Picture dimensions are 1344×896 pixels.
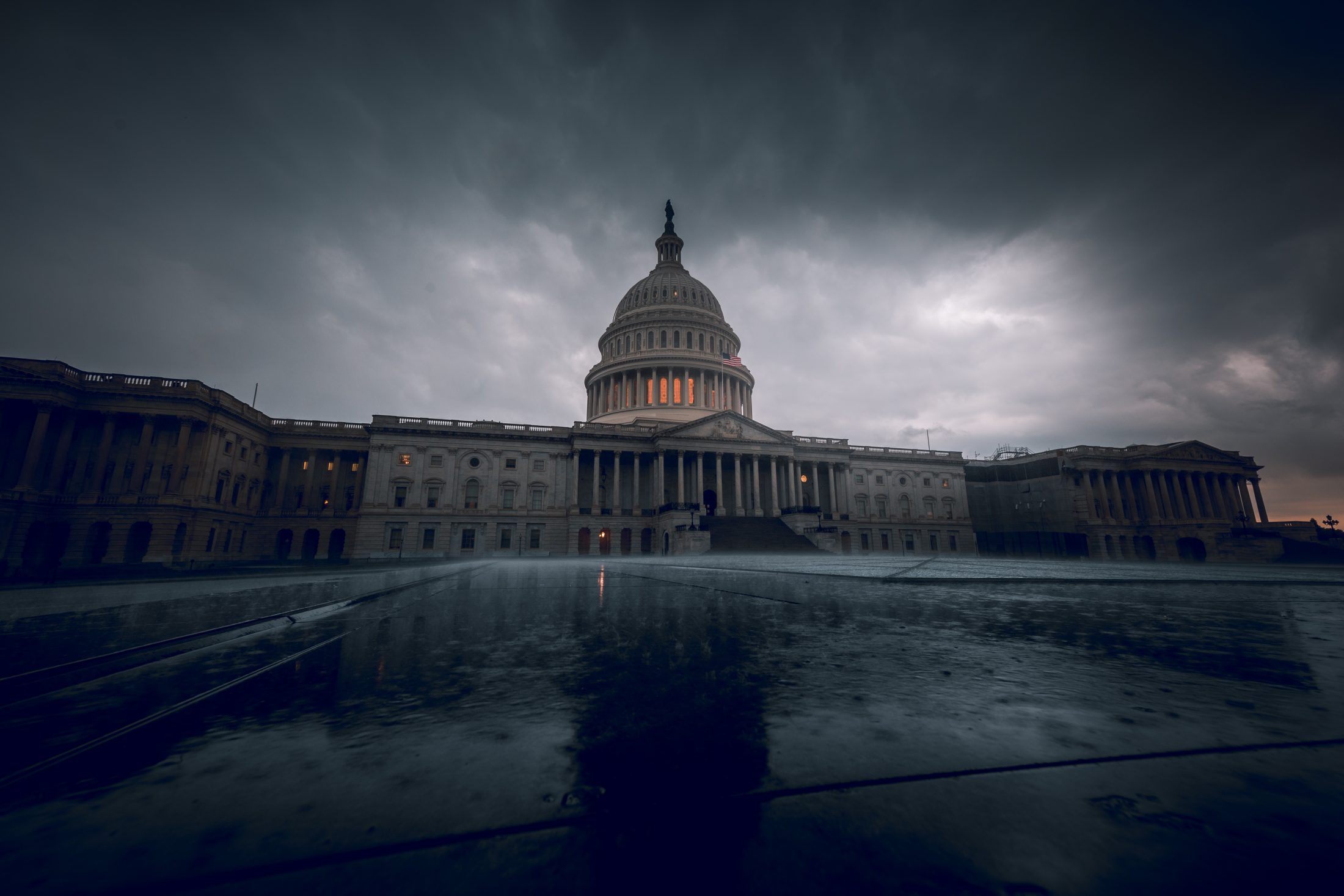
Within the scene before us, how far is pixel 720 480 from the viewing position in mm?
49156

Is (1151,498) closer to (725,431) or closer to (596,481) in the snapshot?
(725,431)

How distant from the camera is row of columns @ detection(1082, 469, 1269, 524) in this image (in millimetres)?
55156

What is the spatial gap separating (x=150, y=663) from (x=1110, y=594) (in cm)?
733

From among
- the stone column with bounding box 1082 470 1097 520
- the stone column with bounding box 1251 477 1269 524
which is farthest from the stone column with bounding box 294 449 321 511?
the stone column with bounding box 1251 477 1269 524

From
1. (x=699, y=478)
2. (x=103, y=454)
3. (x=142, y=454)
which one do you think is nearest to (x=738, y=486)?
(x=699, y=478)

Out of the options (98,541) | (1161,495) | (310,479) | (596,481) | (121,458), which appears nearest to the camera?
(98,541)

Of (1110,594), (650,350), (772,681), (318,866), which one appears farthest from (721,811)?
(650,350)

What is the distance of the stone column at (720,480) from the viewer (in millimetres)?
48641

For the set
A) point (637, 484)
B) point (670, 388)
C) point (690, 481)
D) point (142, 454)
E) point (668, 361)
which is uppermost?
point (668, 361)

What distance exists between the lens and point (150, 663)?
2533 mm

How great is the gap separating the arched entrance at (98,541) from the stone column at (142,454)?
268 cm

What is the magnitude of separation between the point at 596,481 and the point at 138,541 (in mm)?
31779

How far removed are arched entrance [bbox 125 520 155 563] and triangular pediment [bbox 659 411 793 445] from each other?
123 feet

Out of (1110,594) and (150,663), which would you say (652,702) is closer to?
(150,663)
